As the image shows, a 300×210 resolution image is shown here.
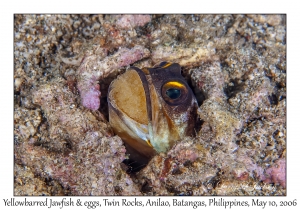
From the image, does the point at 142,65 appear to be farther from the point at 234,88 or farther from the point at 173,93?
the point at 234,88

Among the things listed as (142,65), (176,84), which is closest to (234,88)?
(176,84)

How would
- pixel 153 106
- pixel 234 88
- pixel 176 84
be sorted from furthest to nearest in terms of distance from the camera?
pixel 234 88 < pixel 176 84 < pixel 153 106

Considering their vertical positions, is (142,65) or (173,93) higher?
(142,65)

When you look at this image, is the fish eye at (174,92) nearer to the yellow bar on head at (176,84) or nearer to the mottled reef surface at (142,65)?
the yellow bar on head at (176,84)

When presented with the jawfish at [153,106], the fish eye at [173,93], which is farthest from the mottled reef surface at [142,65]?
the fish eye at [173,93]

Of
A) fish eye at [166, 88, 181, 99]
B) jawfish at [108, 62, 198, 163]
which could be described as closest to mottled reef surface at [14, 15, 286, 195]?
jawfish at [108, 62, 198, 163]

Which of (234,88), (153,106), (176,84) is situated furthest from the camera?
(234,88)
